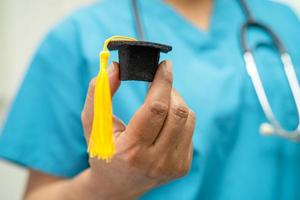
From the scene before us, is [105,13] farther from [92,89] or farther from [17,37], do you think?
[17,37]

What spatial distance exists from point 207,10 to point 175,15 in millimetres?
79

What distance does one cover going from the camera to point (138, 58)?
1.17 feet

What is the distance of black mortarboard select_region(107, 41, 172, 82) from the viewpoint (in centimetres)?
35

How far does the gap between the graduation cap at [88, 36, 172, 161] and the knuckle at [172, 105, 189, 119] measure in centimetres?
3

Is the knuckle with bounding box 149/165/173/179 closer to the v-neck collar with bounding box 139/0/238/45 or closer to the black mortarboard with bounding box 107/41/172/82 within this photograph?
the black mortarboard with bounding box 107/41/172/82

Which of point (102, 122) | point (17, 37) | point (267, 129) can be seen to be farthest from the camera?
point (17, 37)

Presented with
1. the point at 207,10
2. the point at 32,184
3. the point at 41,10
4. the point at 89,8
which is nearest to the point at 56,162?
the point at 32,184

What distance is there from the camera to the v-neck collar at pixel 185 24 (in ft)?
2.17

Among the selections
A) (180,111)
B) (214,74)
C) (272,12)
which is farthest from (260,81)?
(180,111)

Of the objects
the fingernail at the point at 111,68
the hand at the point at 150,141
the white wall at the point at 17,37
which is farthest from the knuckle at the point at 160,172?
the white wall at the point at 17,37

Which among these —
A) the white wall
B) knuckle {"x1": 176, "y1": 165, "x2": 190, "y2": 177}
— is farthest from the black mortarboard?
the white wall

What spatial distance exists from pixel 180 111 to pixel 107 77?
2.9 inches

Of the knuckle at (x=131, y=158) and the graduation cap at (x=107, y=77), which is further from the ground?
the graduation cap at (x=107, y=77)

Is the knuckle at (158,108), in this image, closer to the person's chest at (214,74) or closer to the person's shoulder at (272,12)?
the person's chest at (214,74)
